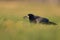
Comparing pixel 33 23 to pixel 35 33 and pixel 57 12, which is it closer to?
pixel 35 33

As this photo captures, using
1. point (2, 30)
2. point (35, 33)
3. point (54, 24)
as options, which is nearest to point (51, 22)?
point (54, 24)

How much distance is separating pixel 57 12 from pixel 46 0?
12 cm

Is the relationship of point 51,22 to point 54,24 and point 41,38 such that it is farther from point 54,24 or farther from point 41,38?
point 41,38

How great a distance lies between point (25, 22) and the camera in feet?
3.13

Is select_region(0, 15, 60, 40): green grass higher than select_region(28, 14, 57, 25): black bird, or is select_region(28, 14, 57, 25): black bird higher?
select_region(28, 14, 57, 25): black bird

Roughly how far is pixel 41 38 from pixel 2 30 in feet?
0.77

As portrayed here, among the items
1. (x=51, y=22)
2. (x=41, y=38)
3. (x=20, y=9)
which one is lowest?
(x=41, y=38)

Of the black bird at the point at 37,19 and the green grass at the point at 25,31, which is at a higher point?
the black bird at the point at 37,19

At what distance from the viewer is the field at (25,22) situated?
35.6 inches

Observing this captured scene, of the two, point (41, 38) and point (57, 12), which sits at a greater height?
point (57, 12)

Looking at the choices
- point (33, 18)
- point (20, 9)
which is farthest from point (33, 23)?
point (20, 9)

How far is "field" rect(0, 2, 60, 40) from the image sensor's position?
0.90 metres

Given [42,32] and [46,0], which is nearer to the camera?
[42,32]

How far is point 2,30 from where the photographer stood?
0.93m
